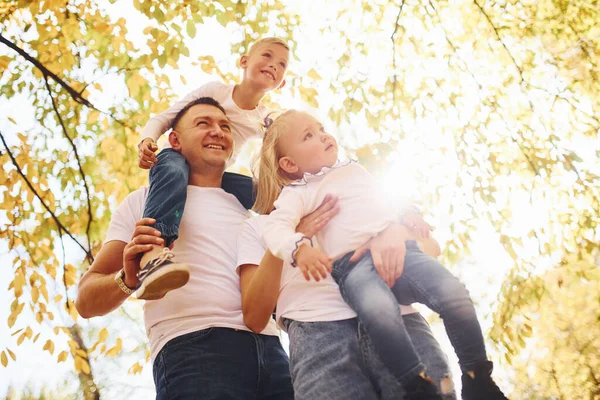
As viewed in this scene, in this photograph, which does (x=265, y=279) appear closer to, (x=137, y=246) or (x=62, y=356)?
(x=137, y=246)

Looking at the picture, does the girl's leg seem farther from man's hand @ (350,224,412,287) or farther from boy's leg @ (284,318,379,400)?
boy's leg @ (284,318,379,400)

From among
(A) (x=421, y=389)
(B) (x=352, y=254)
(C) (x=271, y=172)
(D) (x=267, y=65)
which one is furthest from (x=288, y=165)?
(D) (x=267, y=65)

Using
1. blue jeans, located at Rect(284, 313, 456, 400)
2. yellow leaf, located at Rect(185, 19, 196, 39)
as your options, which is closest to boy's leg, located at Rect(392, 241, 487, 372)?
blue jeans, located at Rect(284, 313, 456, 400)

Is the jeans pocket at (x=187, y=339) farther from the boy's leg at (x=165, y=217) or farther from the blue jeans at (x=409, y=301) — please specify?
the blue jeans at (x=409, y=301)

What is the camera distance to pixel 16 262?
3.76 meters

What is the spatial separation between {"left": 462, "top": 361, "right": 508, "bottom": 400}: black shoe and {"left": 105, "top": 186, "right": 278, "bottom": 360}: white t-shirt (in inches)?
33.5

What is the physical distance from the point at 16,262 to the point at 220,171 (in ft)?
8.03

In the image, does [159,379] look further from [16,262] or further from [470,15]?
[470,15]

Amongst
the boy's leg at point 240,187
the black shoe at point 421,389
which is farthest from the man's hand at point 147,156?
the black shoe at point 421,389

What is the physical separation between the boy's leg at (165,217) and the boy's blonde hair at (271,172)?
330 mm

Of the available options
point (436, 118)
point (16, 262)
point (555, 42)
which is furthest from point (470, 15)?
point (16, 262)

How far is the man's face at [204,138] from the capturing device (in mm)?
2209

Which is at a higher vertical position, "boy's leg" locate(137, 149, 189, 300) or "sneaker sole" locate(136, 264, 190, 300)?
"boy's leg" locate(137, 149, 189, 300)

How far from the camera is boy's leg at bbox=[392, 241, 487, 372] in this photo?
1.25 m
